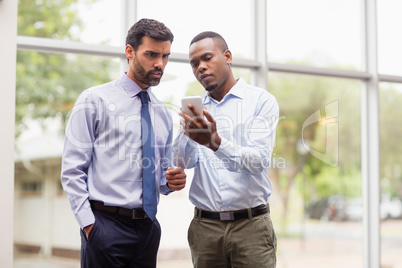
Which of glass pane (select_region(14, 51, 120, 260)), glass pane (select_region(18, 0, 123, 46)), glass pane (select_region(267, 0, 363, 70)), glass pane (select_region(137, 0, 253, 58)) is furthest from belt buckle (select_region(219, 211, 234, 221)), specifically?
glass pane (select_region(14, 51, 120, 260))

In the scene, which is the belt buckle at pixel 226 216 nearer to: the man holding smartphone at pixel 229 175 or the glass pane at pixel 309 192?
the man holding smartphone at pixel 229 175

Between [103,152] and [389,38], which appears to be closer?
[103,152]

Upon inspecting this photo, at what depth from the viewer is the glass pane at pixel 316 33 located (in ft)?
12.9

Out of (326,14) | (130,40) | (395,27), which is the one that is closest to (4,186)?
(130,40)

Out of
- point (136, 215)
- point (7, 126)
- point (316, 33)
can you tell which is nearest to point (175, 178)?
point (136, 215)

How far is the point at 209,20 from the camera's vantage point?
368 centimetres

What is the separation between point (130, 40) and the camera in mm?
2246

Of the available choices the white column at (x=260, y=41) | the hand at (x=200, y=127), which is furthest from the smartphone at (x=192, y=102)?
the white column at (x=260, y=41)

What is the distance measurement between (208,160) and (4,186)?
1.13 m

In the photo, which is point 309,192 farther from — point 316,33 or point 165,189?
point 165,189

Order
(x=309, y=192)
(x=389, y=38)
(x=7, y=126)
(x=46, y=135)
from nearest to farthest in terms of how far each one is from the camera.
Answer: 1. (x=7, y=126)
2. (x=389, y=38)
3. (x=46, y=135)
4. (x=309, y=192)

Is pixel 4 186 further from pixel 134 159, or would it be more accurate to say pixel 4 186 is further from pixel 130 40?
pixel 130 40

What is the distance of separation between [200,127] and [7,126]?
121cm

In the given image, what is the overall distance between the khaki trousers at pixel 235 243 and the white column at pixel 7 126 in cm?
105
